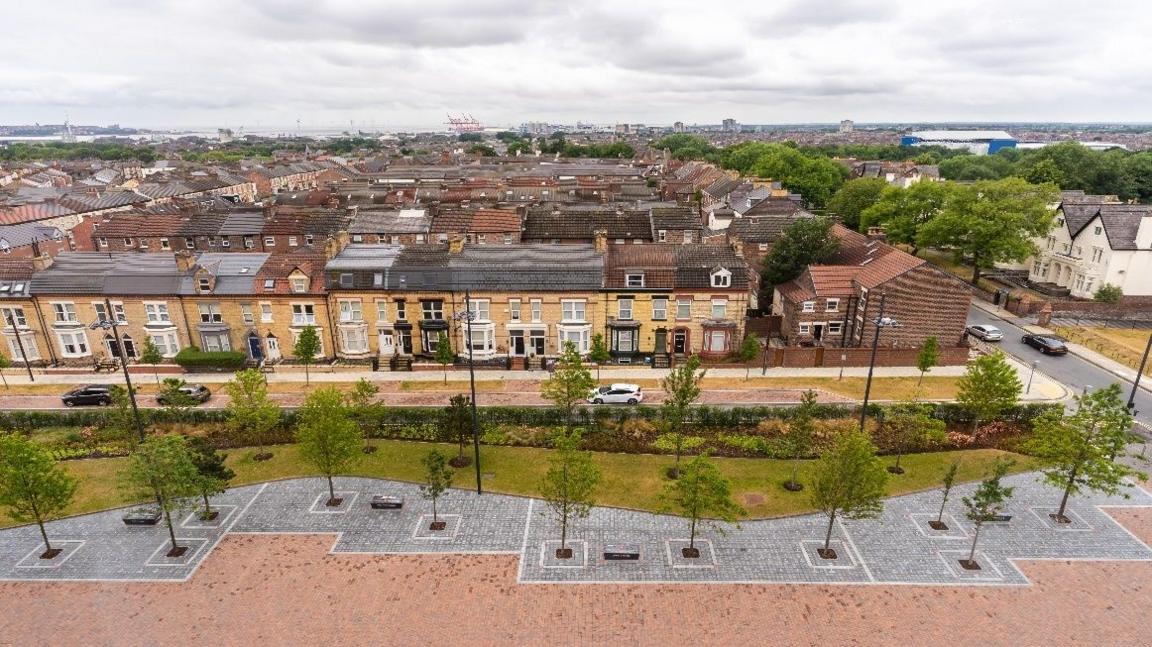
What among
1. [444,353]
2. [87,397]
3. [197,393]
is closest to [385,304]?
[444,353]

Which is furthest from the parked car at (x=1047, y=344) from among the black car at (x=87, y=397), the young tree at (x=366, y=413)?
the black car at (x=87, y=397)

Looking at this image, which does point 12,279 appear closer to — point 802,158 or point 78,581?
point 78,581

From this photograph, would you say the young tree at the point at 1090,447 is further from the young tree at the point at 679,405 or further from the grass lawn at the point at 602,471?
the young tree at the point at 679,405

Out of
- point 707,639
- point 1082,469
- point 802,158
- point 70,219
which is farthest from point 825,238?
point 70,219

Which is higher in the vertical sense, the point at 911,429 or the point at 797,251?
the point at 797,251

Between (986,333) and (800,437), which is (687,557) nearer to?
(800,437)

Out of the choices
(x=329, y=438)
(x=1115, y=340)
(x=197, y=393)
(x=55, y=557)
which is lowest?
(x=1115, y=340)
